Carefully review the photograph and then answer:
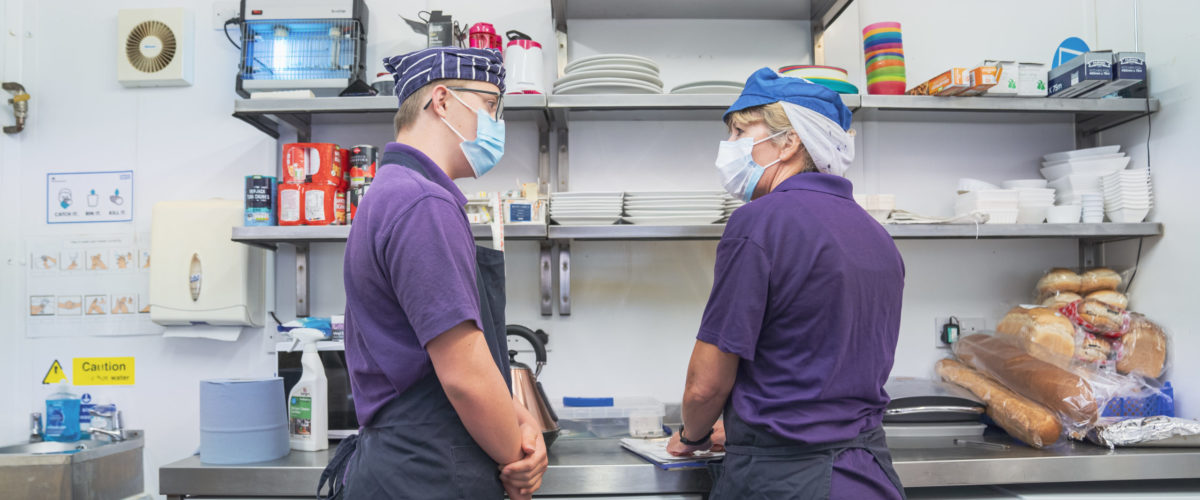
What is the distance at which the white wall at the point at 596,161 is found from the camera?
→ 2.58m

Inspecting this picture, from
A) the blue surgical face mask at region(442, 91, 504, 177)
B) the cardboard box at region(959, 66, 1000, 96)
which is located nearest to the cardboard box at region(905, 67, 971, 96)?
the cardboard box at region(959, 66, 1000, 96)

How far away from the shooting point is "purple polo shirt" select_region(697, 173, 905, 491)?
1369mm

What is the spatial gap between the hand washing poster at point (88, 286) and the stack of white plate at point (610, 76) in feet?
5.23

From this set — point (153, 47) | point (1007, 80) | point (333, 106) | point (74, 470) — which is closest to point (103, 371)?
point (74, 470)

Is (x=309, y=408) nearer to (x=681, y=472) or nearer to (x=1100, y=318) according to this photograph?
(x=681, y=472)

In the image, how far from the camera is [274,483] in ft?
6.05

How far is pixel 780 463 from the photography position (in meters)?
1.43

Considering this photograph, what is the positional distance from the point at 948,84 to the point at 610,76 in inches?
40.3

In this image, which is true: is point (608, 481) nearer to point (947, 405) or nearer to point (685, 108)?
point (947, 405)

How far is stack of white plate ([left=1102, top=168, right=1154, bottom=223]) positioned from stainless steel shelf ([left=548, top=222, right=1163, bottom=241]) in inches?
2.0

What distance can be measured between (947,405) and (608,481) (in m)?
1.00

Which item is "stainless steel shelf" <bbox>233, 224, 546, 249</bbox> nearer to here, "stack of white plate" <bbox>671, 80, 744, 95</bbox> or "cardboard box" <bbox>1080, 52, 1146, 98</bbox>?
"stack of white plate" <bbox>671, 80, 744, 95</bbox>

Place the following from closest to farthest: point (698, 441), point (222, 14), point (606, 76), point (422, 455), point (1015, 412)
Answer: point (422, 455), point (698, 441), point (1015, 412), point (606, 76), point (222, 14)

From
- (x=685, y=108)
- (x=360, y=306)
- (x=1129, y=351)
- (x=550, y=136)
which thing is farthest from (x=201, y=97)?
(x=1129, y=351)
